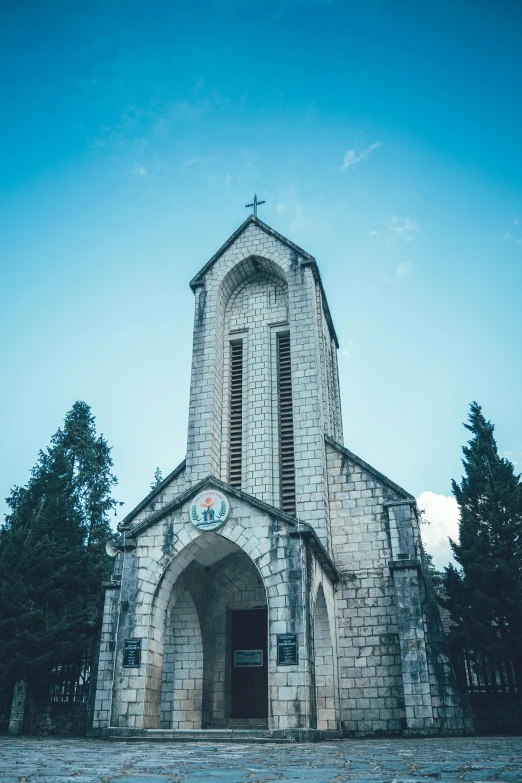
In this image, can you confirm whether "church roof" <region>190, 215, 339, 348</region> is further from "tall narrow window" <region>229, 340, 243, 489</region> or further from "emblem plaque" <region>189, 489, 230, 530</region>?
Result: "emblem plaque" <region>189, 489, 230, 530</region>

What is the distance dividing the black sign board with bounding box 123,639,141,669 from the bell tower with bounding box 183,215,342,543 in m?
5.20

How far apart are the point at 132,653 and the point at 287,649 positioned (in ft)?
11.2

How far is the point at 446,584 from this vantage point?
17.0 meters

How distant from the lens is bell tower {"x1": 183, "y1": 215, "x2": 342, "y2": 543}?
56.1 feet

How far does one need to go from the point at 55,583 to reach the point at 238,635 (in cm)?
570

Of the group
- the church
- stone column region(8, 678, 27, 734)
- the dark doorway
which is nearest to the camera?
the church

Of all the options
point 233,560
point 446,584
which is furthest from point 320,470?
point 446,584

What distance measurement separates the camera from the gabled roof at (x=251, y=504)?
41.7 feet

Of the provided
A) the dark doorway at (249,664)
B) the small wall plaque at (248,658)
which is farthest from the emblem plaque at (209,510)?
the small wall plaque at (248,658)

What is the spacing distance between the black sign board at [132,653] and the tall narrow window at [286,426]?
5650 mm

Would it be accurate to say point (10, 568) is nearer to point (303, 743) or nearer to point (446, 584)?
point (303, 743)

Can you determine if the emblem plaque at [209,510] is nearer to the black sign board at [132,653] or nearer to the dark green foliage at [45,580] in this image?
the black sign board at [132,653]

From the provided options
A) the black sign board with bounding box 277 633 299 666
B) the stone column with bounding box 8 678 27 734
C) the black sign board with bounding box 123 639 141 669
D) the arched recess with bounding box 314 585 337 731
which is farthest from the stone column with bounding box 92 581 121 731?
the arched recess with bounding box 314 585 337 731

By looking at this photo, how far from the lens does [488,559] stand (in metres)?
→ 16.1
